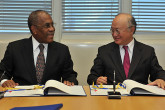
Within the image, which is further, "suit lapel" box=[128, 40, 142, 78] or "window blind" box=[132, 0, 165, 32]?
"window blind" box=[132, 0, 165, 32]

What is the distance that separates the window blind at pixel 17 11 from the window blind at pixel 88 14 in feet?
0.99

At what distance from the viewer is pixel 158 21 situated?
354 cm

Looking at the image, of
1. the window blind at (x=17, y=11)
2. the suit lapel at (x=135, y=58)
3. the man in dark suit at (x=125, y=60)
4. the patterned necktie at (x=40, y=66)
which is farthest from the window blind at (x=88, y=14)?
the patterned necktie at (x=40, y=66)

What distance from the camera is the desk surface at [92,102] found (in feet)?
4.40

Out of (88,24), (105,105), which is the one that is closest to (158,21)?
(88,24)

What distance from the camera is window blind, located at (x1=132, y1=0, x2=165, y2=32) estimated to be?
11.5 feet

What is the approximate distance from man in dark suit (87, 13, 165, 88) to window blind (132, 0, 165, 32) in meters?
1.04

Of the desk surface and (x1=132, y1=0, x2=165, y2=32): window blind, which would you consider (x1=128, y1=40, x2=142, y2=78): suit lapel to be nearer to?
the desk surface

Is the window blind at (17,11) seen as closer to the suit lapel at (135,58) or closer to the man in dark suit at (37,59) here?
the man in dark suit at (37,59)

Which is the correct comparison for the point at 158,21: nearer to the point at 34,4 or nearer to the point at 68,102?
the point at 34,4

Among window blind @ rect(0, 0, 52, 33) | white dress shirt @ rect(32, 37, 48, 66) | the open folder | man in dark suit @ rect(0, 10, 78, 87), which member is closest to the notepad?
the open folder

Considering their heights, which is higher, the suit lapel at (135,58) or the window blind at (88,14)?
the window blind at (88,14)

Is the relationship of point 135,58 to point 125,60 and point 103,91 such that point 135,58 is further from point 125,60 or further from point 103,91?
point 103,91

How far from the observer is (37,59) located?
Answer: 2.35m
